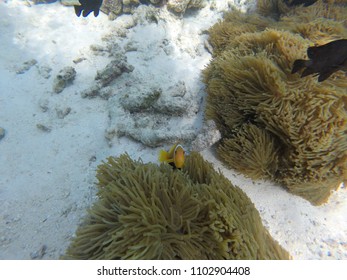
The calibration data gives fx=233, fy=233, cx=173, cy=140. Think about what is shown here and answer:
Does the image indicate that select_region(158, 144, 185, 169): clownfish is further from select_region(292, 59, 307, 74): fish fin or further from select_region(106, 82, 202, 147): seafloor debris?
select_region(292, 59, 307, 74): fish fin

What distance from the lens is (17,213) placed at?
2.68 metres

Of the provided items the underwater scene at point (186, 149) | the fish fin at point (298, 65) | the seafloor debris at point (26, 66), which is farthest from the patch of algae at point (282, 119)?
the seafloor debris at point (26, 66)

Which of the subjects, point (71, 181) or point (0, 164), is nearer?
point (71, 181)

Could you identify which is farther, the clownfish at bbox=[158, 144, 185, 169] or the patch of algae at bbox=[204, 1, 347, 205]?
the patch of algae at bbox=[204, 1, 347, 205]

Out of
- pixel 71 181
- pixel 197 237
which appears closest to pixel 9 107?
pixel 71 181

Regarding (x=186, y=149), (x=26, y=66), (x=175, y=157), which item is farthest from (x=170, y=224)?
(x=26, y=66)

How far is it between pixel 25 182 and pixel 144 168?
6.09ft

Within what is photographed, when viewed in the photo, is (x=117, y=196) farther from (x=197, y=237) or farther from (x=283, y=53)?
(x=283, y=53)

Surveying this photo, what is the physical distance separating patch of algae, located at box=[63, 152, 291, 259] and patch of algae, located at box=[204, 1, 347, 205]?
758 mm

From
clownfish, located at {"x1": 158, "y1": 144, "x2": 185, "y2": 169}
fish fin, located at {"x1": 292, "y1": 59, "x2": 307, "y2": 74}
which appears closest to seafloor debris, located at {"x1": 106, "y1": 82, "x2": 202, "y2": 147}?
clownfish, located at {"x1": 158, "y1": 144, "x2": 185, "y2": 169}

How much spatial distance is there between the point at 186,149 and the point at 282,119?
46.6 inches

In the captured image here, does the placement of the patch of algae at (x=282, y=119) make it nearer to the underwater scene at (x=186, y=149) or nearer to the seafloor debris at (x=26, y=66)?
the underwater scene at (x=186, y=149)

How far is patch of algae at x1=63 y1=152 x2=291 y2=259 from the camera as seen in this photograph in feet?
5.75

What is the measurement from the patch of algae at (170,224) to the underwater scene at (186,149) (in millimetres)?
11
